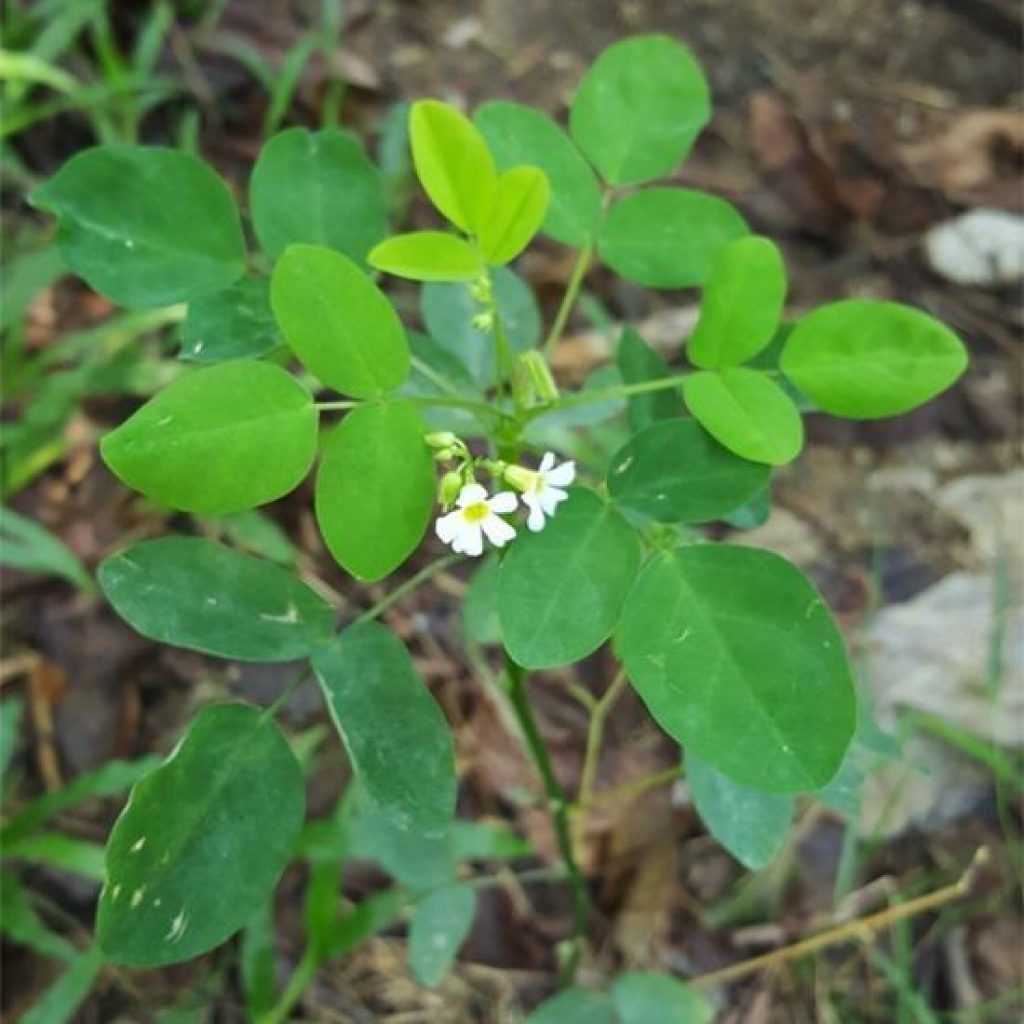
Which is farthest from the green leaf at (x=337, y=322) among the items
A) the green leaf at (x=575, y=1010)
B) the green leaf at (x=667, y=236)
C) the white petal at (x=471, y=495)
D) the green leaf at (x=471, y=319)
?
the green leaf at (x=575, y=1010)

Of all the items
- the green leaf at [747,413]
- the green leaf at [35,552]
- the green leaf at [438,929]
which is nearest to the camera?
the green leaf at [747,413]

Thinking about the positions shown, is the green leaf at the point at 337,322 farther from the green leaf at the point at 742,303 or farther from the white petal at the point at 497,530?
the green leaf at the point at 742,303

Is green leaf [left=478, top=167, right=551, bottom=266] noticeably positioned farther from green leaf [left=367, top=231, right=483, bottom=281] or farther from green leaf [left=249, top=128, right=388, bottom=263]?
green leaf [left=249, top=128, right=388, bottom=263]

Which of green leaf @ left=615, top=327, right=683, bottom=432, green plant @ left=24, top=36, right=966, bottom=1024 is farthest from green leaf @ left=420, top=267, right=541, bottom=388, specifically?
green leaf @ left=615, top=327, right=683, bottom=432

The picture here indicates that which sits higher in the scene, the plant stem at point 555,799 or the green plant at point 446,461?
the green plant at point 446,461

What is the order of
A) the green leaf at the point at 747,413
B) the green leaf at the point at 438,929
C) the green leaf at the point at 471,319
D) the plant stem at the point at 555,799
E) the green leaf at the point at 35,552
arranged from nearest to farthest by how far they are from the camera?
the green leaf at the point at 747,413 < the plant stem at the point at 555,799 < the green leaf at the point at 471,319 < the green leaf at the point at 438,929 < the green leaf at the point at 35,552

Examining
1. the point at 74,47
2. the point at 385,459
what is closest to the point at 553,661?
the point at 385,459
